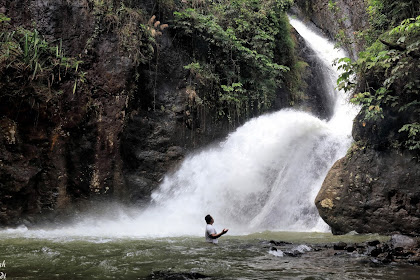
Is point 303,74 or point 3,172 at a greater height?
point 303,74

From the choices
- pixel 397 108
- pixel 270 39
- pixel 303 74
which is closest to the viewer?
pixel 397 108

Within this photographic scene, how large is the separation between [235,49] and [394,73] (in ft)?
22.3

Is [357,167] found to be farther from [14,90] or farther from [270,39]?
[14,90]

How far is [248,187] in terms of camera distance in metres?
10.6

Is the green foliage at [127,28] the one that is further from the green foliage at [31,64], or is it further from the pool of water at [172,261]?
the pool of water at [172,261]

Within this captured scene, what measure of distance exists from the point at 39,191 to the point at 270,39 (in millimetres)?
10758

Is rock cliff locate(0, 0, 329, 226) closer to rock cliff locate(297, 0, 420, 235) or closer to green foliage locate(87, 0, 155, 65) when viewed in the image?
green foliage locate(87, 0, 155, 65)

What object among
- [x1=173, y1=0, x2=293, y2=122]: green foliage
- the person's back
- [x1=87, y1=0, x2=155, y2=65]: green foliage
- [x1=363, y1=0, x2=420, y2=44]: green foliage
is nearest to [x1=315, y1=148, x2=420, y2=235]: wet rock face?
the person's back

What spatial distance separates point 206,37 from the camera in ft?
42.5

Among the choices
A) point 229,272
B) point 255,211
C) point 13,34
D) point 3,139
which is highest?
point 13,34

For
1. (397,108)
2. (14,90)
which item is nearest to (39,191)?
(14,90)

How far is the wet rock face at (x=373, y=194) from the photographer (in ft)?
24.5

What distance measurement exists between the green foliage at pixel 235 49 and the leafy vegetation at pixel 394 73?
4.93 meters

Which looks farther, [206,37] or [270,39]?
[270,39]
